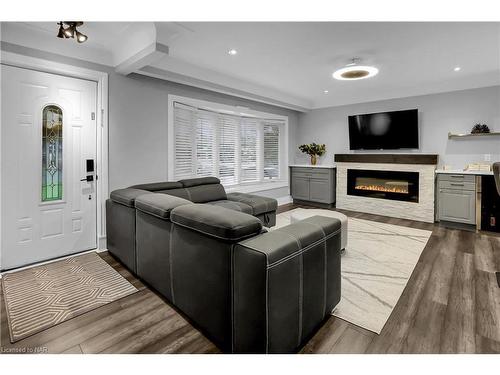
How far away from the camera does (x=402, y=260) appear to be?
3154 millimetres

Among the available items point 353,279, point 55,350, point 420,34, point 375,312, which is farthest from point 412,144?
point 55,350

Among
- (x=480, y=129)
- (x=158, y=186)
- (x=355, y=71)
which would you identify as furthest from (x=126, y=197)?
(x=480, y=129)

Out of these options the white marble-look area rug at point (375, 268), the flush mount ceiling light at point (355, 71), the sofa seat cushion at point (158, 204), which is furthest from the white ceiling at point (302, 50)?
the white marble-look area rug at point (375, 268)

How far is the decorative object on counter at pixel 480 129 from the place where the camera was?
4.54 metres

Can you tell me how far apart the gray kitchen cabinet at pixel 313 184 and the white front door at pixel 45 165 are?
181 inches

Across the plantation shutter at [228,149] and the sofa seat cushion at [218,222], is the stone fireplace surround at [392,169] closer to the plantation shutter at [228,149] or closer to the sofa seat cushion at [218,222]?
the plantation shutter at [228,149]

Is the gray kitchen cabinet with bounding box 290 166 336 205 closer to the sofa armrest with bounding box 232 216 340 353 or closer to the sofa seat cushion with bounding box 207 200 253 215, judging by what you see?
the sofa seat cushion with bounding box 207 200 253 215

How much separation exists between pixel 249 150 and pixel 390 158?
292 centimetres

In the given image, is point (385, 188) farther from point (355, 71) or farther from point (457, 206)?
point (355, 71)

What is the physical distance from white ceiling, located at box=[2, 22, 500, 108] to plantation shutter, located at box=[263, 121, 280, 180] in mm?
1371

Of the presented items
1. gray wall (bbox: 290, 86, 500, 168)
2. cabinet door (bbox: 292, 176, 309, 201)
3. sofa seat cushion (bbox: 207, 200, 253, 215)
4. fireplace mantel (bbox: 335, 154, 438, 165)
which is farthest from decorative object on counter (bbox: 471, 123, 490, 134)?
sofa seat cushion (bbox: 207, 200, 253, 215)

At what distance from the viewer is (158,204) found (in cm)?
219
